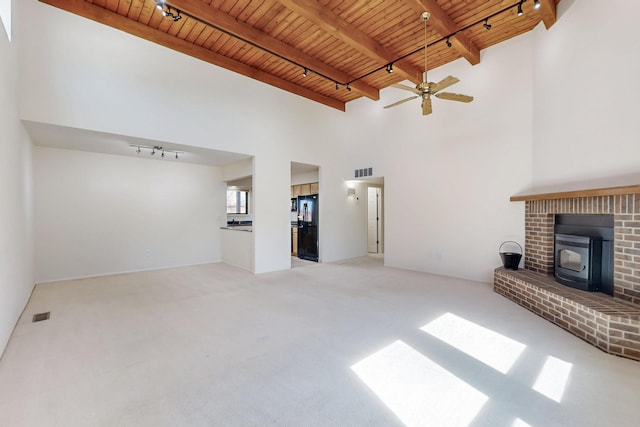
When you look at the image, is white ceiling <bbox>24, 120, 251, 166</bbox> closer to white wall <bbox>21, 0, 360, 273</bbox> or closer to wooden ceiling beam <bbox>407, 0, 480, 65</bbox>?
white wall <bbox>21, 0, 360, 273</bbox>

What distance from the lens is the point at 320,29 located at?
430 cm

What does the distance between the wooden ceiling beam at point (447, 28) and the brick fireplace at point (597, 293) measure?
8.78ft

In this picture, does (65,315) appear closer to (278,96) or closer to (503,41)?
(278,96)

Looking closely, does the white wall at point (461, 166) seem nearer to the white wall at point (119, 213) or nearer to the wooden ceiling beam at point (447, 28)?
the wooden ceiling beam at point (447, 28)

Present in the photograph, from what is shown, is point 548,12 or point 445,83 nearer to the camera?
point 445,83

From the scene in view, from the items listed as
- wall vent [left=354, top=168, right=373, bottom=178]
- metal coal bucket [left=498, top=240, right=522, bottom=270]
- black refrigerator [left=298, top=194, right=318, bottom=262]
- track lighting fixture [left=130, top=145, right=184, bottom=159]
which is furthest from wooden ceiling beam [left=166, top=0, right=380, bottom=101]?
metal coal bucket [left=498, top=240, right=522, bottom=270]

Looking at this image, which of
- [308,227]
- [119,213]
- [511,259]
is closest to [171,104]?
[119,213]

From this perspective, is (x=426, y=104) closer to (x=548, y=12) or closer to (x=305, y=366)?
(x=548, y=12)

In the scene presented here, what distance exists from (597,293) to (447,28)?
4011 mm

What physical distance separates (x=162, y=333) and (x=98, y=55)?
155 inches

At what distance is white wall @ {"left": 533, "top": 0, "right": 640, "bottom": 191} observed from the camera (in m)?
2.79

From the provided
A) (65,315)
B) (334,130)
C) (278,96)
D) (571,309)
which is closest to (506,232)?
(571,309)

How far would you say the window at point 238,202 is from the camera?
32.3ft

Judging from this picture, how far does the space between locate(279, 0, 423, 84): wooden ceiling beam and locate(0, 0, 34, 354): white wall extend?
122 inches
